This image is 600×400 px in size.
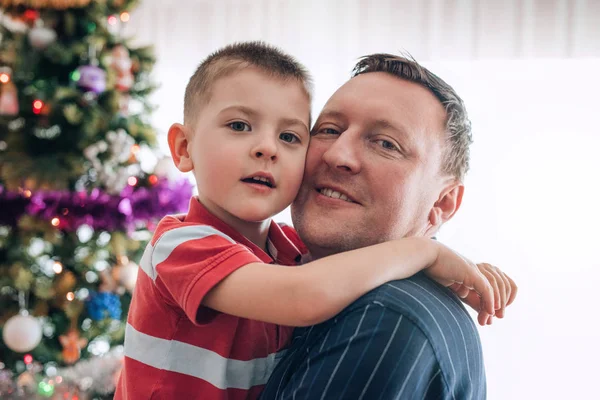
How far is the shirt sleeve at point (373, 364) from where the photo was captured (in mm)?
917

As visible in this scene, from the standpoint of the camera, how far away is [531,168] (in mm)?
3650

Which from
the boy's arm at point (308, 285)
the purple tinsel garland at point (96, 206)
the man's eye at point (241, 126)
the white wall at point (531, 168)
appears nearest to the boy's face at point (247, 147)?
the man's eye at point (241, 126)

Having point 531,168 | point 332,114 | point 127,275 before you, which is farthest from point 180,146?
point 531,168

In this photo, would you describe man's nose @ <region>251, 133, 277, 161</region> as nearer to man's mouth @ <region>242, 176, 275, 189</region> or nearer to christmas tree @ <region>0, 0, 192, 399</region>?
man's mouth @ <region>242, 176, 275, 189</region>

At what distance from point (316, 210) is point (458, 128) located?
0.46 m

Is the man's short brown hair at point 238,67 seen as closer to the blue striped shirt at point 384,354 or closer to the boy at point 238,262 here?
the boy at point 238,262

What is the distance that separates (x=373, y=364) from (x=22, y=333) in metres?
2.17

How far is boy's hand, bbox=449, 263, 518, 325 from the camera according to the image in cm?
123

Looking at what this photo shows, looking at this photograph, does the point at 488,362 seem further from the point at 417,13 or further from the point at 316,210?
the point at 316,210

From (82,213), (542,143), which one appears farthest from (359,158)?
(542,143)

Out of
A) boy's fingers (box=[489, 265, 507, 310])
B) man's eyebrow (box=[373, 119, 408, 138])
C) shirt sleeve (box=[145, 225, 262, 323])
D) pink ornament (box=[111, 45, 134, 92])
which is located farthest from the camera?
pink ornament (box=[111, 45, 134, 92])

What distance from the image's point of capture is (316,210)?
1.35 m

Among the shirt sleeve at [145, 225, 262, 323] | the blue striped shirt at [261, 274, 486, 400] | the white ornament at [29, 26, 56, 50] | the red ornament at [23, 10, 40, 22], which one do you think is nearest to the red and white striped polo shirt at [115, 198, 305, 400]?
the shirt sleeve at [145, 225, 262, 323]

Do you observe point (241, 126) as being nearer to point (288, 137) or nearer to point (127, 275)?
point (288, 137)
